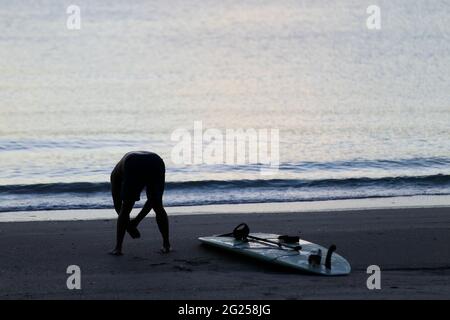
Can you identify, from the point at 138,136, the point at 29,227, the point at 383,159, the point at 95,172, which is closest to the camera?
the point at 29,227

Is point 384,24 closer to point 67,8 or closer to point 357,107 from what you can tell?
point 67,8

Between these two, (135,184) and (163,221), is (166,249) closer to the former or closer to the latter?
(163,221)

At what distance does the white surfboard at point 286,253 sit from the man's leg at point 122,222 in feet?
3.16

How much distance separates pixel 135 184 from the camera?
408 inches

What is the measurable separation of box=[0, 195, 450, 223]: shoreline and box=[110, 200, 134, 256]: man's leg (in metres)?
3.29

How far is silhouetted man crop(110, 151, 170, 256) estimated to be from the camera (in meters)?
10.4

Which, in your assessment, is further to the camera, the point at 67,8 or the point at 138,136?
the point at 67,8

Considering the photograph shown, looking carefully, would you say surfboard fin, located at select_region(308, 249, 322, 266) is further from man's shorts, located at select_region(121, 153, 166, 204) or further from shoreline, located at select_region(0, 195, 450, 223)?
shoreline, located at select_region(0, 195, 450, 223)

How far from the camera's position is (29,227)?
1282 cm

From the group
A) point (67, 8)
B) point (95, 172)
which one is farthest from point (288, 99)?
point (67, 8)

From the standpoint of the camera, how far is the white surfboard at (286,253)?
955 cm

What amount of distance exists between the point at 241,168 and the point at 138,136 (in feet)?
19.2

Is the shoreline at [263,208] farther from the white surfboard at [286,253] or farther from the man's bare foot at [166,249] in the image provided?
the white surfboard at [286,253]

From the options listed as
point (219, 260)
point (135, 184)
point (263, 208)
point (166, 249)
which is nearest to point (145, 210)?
point (135, 184)
